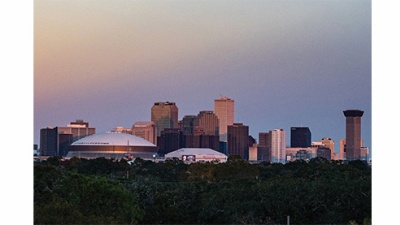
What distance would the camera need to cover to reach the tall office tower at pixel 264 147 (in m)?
50.5

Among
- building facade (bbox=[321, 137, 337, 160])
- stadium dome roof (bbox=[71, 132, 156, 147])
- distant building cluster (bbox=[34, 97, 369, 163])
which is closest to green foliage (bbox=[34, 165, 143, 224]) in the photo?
distant building cluster (bbox=[34, 97, 369, 163])

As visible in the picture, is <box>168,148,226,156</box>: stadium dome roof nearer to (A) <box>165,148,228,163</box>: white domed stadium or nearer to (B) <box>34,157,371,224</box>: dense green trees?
(A) <box>165,148,228,163</box>: white domed stadium

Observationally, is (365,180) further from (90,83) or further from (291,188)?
(90,83)

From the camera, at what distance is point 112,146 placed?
76.5 m

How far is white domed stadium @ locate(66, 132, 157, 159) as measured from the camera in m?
73.4

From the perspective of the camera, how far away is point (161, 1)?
3972cm

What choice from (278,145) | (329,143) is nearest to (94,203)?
(278,145)

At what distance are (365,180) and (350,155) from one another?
25666 millimetres

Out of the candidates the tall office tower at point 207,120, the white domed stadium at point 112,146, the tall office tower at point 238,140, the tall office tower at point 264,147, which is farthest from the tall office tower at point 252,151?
the white domed stadium at point 112,146

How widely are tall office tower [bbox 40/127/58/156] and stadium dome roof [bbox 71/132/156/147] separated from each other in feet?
28.1

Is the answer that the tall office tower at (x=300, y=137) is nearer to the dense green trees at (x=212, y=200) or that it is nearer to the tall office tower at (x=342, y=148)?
the tall office tower at (x=342, y=148)

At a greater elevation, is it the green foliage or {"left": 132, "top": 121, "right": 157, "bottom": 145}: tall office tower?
{"left": 132, "top": 121, "right": 157, "bottom": 145}: tall office tower

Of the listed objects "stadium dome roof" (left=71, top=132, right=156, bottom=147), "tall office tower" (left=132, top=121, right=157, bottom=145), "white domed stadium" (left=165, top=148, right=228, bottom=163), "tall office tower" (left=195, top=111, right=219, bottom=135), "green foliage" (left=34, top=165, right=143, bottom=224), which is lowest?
"white domed stadium" (left=165, top=148, right=228, bottom=163)
